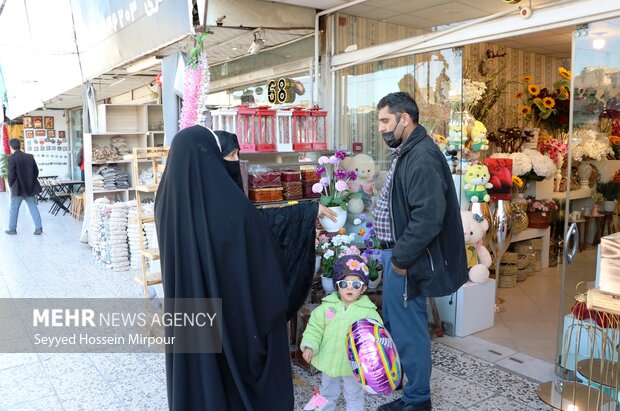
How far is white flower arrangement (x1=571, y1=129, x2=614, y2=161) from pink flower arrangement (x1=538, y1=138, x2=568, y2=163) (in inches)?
107

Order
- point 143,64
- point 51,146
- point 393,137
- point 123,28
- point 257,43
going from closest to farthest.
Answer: point 393,137 < point 257,43 < point 123,28 < point 143,64 < point 51,146

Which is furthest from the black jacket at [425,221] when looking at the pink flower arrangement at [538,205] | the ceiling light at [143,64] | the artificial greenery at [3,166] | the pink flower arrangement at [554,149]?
the artificial greenery at [3,166]

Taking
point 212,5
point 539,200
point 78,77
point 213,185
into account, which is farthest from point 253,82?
point 213,185

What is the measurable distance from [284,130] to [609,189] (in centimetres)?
251

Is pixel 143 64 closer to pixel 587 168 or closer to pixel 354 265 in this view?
pixel 354 265

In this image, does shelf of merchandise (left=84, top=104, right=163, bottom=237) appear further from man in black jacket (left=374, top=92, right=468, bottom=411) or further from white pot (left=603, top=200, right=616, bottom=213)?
white pot (left=603, top=200, right=616, bottom=213)

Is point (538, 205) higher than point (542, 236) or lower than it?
higher

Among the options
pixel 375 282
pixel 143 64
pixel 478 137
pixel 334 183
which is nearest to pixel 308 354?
pixel 375 282

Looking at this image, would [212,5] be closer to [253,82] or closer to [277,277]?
[253,82]

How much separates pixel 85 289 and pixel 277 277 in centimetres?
400

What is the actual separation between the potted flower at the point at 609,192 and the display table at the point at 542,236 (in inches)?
95.6

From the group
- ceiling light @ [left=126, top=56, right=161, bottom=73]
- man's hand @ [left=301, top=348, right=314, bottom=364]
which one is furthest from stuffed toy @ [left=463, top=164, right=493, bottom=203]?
ceiling light @ [left=126, top=56, right=161, bottom=73]

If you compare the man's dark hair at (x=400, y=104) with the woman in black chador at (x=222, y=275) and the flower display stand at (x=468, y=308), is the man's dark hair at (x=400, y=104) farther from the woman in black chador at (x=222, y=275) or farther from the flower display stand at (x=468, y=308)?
the flower display stand at (x=468, y=308)

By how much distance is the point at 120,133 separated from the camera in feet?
26.2
